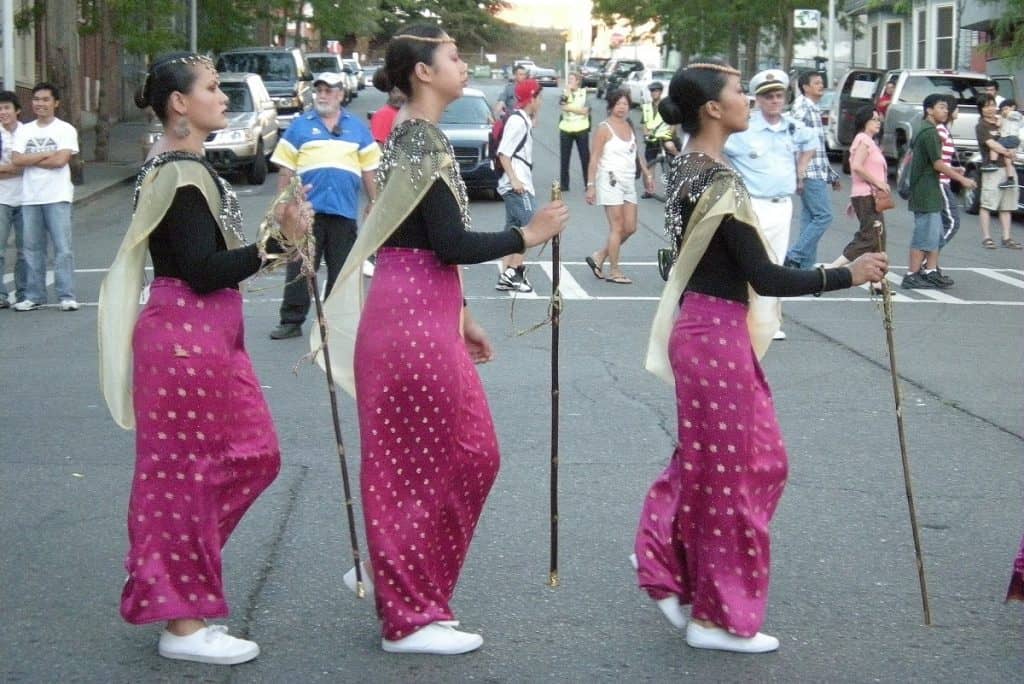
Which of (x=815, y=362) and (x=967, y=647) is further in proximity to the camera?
(x=815, y=362)

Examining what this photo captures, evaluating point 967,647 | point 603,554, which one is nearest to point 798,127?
point 603,554

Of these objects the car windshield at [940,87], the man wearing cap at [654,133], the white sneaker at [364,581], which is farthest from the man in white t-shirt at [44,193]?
the car windshield at [940,87]

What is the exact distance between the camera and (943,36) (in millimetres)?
43875

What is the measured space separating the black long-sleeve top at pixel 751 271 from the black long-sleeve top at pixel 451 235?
0.59 m

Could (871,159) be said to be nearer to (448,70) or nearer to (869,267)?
(869,267)

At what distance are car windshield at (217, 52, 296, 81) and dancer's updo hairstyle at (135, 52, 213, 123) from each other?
30772mm

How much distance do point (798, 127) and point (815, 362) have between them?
116 inches

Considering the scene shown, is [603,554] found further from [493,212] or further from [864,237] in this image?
[493,212]

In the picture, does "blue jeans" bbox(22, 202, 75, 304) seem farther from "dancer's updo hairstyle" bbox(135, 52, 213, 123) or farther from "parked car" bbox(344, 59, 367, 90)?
"parked car" bbox(344, 59, 367, 90)

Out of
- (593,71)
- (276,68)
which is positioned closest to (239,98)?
(276,68)

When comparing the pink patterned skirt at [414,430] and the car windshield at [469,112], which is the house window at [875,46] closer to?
the car windshield at [469,112]

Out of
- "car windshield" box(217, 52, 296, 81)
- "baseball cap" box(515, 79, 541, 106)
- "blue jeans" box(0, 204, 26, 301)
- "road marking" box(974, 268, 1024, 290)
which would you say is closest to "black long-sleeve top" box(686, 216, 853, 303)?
"baseball cap" box(515, 79, 541, 106)

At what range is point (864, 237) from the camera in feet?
42.1

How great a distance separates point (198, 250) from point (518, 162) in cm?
854
